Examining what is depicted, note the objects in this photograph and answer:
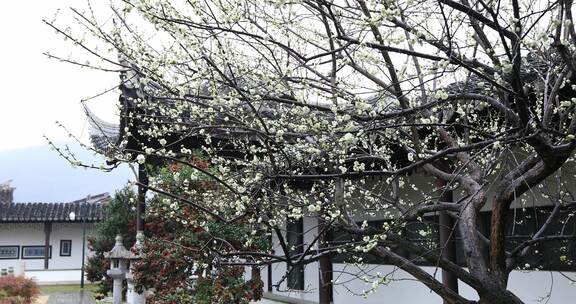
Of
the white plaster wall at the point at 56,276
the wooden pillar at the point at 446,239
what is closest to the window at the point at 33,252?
the white plaster wall at the point at 56,276

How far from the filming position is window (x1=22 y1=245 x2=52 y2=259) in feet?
82.5

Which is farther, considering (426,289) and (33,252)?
(33,252)

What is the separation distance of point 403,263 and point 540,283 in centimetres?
394

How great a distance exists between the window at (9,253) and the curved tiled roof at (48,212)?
1.82 meters

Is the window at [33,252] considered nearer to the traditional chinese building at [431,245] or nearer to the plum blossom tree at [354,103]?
the traditional chinese building at [431,245]

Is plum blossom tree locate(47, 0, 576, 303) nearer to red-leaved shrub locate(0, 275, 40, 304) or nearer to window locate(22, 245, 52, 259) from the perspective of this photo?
red-leaved shrub locate(0, 275, 40, 304)

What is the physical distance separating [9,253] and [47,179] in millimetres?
115152

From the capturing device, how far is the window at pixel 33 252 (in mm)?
25156

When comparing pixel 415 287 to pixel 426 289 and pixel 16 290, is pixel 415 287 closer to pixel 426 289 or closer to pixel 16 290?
pixel 426 289

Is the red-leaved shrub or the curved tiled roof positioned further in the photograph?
the curved tiled roof

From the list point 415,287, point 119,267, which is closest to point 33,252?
point 119,267

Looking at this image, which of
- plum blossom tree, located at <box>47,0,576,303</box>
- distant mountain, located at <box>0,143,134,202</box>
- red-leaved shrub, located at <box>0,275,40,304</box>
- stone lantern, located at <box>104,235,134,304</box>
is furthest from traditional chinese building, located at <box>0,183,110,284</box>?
distant mountain, located at <box>0,143,134,202</box>

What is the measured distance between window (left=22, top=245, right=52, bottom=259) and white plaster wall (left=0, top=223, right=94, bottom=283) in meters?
0.13

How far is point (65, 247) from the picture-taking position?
2584cm
